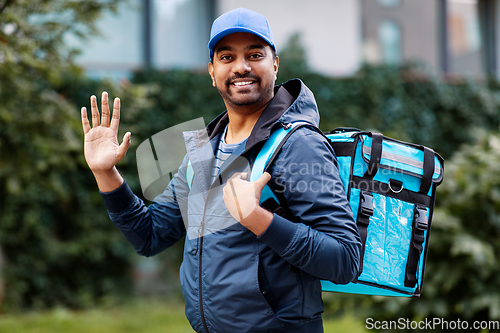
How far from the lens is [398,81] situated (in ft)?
22.9

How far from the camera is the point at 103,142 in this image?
6.08 ft

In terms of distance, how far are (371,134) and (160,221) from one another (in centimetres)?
100

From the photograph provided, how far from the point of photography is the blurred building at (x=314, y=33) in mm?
6652

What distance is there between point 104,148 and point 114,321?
3765 mm

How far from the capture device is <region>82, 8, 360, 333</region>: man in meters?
1.47

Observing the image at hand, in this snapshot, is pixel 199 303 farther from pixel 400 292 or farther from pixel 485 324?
pixel 485 324

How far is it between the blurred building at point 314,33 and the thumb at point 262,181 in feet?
16.5

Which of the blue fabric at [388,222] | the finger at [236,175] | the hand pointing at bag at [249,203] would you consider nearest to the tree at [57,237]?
the finger at [236,175]

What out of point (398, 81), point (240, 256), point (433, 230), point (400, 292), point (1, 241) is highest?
point (398, 81)

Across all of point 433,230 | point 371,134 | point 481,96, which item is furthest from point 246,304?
point 481,96

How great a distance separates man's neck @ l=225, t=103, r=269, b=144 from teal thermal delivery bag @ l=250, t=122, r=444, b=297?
36cm

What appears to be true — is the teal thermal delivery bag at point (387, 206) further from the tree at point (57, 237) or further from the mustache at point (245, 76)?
the tree at point (57, 237)

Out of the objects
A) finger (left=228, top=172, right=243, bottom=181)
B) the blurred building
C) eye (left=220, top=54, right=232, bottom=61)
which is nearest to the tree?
the blurred building

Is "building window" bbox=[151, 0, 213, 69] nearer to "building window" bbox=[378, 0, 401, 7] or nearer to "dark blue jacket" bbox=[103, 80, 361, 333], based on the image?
"building window" bbox=[378, 0, 401, 7]
